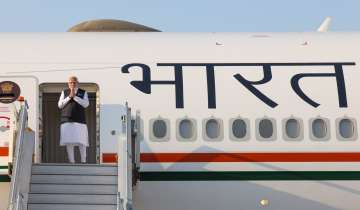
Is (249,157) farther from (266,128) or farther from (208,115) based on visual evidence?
(208,115)

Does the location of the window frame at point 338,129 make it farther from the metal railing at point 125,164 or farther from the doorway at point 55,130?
the doorway at point 55,130

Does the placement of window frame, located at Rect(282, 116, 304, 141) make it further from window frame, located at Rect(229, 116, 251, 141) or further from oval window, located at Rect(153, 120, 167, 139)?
oval window, located at Rect(153, 120, 167, 139)

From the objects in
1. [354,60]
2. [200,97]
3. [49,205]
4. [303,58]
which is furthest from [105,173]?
[354,60]

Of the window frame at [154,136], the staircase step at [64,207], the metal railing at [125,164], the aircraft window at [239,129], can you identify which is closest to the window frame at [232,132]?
the aircraft window at [239,129]

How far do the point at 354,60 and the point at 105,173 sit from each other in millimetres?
4687

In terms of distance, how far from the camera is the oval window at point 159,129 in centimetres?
1138

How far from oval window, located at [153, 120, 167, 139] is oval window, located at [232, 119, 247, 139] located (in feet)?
3.59

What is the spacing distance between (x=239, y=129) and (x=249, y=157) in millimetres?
478

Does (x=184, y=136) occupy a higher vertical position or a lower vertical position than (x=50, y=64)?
lower

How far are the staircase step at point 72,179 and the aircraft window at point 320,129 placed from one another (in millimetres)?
3364

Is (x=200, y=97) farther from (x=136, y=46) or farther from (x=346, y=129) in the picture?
(x=346, y=129)

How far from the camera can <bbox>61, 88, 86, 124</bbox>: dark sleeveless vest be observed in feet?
36.9

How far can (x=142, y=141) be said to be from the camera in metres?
11.3

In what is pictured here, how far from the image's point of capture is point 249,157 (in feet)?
37.2
